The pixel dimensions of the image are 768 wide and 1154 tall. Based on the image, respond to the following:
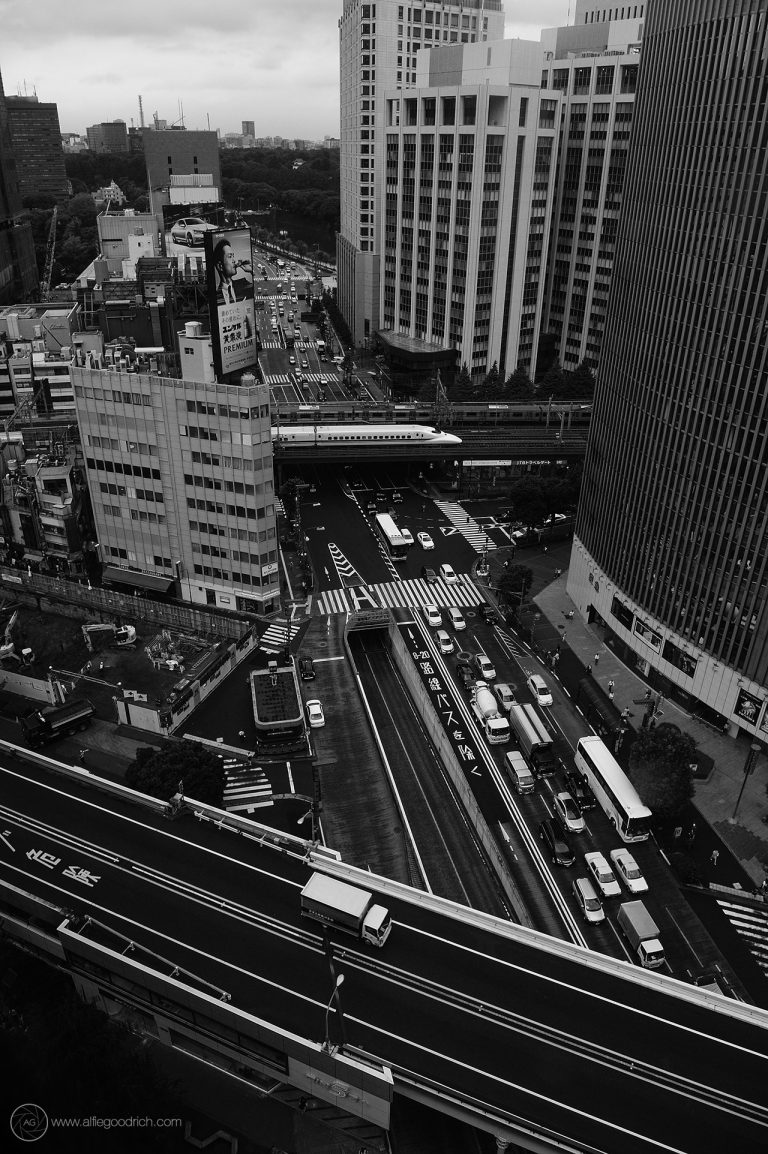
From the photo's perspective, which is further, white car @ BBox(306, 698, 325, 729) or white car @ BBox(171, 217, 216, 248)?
white car @ BBox(171, 217, 216, 248)

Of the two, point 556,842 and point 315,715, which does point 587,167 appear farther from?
point 556,842

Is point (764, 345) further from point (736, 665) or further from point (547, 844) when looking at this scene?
point (547, 844)

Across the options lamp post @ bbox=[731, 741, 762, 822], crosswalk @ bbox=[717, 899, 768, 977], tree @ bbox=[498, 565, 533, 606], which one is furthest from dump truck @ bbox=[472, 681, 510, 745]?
crosswalk @ bbox=[717, 899, 768, 977]

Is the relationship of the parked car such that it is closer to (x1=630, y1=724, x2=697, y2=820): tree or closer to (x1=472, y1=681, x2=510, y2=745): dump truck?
(x1=472, y1=681, x2=510, y2=745): dump truck

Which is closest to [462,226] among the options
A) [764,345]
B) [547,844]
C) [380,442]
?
[380,442]

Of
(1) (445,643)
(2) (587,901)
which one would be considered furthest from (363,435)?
(2) (587,901)

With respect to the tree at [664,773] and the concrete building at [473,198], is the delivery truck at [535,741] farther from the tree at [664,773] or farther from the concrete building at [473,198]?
the concrete building at [473,198]
